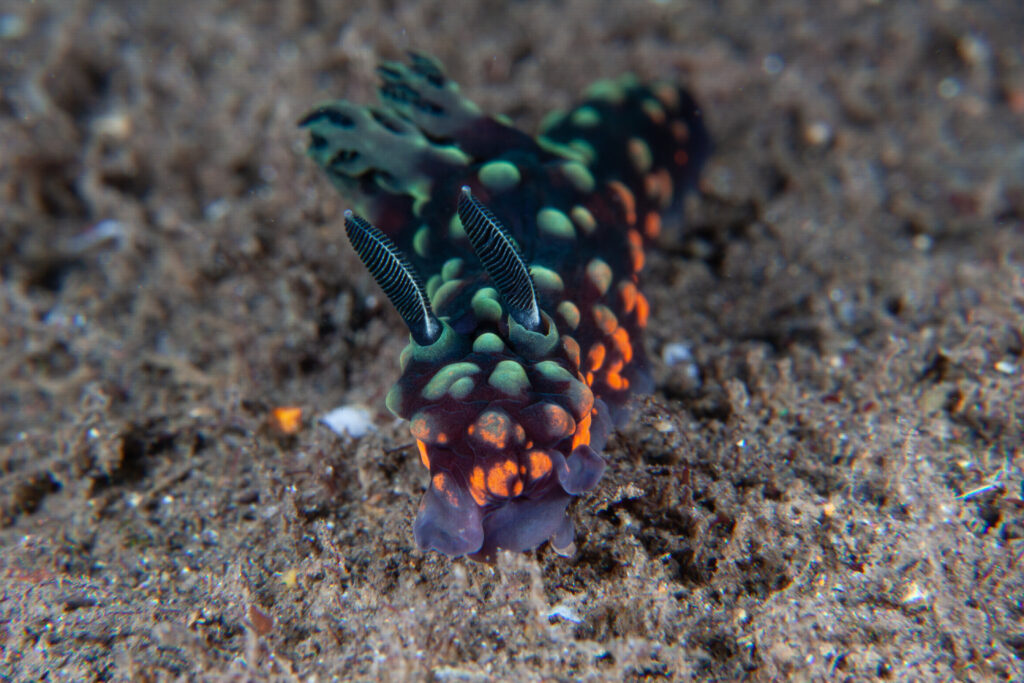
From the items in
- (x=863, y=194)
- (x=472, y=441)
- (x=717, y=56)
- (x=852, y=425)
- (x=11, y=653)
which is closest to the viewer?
(x=472, y=441)

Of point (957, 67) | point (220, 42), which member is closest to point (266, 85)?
point (220, 42)

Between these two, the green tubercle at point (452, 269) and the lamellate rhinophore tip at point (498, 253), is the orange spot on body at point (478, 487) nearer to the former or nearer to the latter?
the lamellate rhinophore tip at point (498, 253)

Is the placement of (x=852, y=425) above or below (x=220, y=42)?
above

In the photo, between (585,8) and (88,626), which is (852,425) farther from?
(585,8)

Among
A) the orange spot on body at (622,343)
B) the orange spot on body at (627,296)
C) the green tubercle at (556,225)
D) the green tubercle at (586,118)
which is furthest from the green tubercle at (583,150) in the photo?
the orange spot on body at (622,343)

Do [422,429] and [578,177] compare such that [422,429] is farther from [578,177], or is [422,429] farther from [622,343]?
[578,177]

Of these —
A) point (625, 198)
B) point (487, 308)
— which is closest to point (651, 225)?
point (625, 198)

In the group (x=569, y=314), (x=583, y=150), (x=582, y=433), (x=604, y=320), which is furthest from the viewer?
(x=583, y=150)

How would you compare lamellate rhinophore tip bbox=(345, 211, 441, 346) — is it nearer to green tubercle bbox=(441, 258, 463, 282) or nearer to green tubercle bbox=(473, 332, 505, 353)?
green tubercle bbox=(473, 332, 505, 353)
